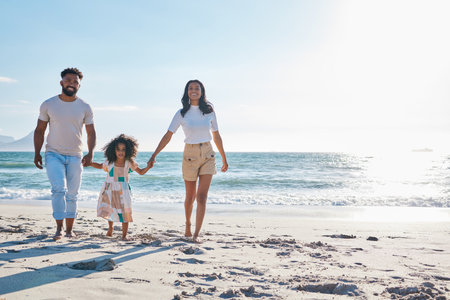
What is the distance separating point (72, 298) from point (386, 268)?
2.59m

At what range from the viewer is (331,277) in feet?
9.32

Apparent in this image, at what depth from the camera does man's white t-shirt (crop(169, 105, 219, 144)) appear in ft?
14.1

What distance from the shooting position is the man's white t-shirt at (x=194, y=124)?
429cm

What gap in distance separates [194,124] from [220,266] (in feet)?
5.95

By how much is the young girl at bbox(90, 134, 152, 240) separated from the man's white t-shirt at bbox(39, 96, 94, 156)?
0.35 metres

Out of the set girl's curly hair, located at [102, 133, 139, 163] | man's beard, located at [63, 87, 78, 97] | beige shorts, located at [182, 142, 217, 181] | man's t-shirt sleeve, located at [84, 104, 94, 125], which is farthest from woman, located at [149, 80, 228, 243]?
Result: man's beard, located at [63, 87, 78, 97]

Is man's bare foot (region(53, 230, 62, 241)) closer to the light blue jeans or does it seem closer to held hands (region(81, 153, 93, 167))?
the light blue jeans

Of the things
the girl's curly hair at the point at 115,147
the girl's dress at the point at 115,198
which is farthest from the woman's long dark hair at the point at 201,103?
the girl's dress at the point at 115,198

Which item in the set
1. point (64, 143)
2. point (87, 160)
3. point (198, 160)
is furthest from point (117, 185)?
point (198, 160)

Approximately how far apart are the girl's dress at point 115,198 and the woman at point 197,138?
43 centimetres

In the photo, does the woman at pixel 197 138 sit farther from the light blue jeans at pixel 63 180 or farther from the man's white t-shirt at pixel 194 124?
the light blue jeans at pixel 63 180

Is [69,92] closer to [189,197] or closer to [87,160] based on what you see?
[87,160]

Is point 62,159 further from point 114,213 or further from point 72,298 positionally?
point 72,298

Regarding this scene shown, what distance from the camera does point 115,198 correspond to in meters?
4.26
